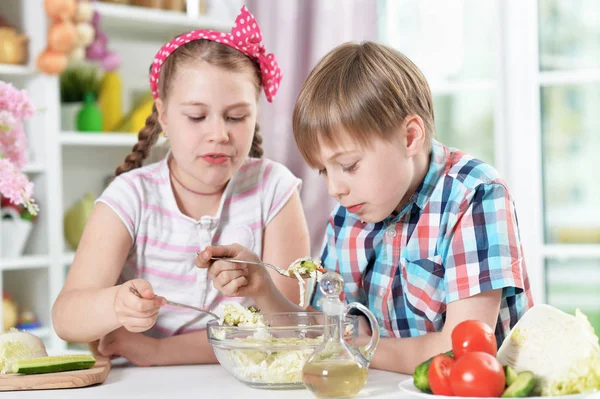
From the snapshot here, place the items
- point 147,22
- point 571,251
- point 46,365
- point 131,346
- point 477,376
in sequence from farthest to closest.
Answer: point 147,22 < point 571,251 < point 131,346 < point 46,365 < point 477,376

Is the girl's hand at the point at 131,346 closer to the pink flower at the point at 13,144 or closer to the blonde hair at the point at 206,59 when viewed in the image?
the pink flower at the point at 13,144

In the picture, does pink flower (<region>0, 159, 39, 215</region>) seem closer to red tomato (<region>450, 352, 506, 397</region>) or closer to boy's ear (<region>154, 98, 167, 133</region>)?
boy's ear (<region>154, 98, 167, 133</region>)

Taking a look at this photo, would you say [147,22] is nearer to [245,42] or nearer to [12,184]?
[245,42]

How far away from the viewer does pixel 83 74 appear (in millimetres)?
3197

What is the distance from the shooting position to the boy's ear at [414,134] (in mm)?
1361

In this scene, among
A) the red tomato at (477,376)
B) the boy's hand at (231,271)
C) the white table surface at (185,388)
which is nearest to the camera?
the red tomato at (477,376)

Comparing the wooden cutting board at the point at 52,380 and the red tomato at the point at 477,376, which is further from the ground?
the red tomato at the point at 477,376

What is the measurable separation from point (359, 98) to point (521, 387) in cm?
58

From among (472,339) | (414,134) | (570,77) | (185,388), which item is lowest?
(185,388)

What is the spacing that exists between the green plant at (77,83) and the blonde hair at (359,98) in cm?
201

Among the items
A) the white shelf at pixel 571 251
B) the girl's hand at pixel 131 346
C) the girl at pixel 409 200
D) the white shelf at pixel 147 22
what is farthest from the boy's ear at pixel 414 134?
the white shelf at pixel 147 22

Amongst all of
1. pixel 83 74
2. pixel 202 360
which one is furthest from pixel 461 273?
pixel 83 74

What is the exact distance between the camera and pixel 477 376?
36.0 inches

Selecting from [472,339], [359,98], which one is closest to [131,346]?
[359,98]
